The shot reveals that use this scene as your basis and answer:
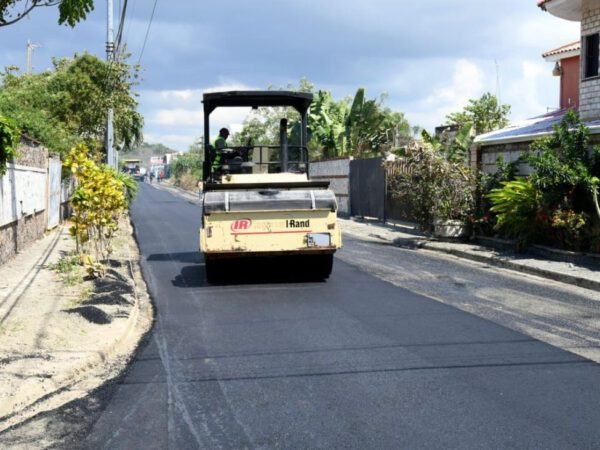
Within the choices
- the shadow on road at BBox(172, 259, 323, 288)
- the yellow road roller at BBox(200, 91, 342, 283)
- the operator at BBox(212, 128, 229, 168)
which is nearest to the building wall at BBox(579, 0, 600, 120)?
the shadow on road at BBox(172, 259, 323, 288)

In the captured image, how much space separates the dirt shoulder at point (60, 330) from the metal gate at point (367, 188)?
565 inches

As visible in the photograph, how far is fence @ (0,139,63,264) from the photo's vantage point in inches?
523

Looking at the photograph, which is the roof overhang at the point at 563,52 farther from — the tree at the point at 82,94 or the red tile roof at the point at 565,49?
the tree at the point at 82,94

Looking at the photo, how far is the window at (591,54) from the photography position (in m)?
17.9

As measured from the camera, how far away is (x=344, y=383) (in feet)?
20.1

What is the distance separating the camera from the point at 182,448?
15.5 feet

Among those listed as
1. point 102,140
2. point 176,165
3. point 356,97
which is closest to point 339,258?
point 356,97

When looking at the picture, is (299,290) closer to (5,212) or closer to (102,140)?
(5,212)

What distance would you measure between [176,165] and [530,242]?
324ft

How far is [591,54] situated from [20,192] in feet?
43.3

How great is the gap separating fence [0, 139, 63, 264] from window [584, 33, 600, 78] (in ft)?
42.3

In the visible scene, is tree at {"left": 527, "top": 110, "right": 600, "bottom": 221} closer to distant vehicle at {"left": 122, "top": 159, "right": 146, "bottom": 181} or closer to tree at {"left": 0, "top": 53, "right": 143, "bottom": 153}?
tree at {"left": 0, "top": 53, "right": 143, "bottom": 153}

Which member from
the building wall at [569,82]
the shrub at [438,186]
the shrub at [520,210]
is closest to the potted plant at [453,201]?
the shrub at [438,186]

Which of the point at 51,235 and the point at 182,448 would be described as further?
the point at 51,235
